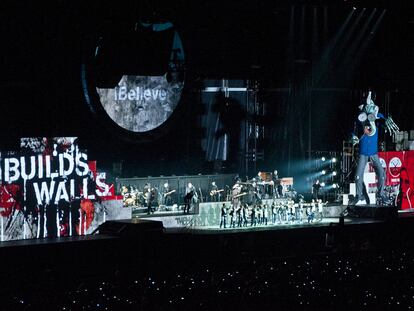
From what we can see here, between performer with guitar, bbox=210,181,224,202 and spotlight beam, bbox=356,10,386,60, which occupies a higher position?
spotlight beam, bbox=356,10,386,60

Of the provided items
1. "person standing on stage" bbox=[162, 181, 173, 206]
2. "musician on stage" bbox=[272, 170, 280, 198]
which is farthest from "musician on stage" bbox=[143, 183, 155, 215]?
"musician on stage" bbox=[272, 170, 280, 198]

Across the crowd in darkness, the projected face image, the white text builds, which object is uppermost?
the projected face image

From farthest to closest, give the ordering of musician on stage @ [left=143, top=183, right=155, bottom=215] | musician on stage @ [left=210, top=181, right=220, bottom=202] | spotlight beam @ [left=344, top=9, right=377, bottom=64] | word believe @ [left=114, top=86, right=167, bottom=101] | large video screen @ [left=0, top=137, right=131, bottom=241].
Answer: spotlight beam @ [left=344, top=9, right=377, bottom=64], musician on stage @ [left=210, top=181, right=220, bottom=202], word believe @ [left=114, top=86, right=167, bottom=101], musician on stage @ [left=143, top=183, right=155, bottom=215], large video screen @ [left=0, top=137, right=131, bottom=241]

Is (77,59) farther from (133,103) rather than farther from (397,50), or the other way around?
(397,50)

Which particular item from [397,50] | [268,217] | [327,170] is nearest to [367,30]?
[397,50]

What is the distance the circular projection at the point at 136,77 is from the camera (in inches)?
653

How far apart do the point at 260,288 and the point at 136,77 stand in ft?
19.2

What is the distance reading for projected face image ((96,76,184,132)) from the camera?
18438 millimetres

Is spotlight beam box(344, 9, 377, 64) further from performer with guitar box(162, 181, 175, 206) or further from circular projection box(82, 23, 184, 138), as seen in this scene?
performer with guitar box(162, 181, 175, 206)

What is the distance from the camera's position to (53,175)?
54.2 feet

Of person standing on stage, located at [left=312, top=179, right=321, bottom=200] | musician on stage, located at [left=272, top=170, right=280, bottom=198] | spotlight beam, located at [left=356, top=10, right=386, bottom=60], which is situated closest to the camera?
musician on stage, located at [left=272, top=170, right=280, bottom=198]

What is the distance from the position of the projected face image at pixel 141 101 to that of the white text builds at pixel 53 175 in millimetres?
1725

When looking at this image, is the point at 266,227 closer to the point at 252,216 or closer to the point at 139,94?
the point at 252,216

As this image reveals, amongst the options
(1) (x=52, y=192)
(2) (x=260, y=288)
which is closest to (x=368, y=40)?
(1) (x=52, y=192)
